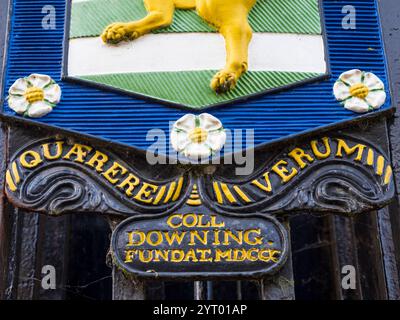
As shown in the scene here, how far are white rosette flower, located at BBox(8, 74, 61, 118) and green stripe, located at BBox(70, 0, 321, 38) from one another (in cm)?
63

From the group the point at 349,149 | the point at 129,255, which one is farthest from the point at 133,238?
the point at 349,149

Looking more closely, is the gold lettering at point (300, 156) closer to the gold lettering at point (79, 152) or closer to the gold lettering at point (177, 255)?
the gold lettering at point (177, 255)

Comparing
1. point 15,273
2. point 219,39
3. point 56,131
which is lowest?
point 15,273

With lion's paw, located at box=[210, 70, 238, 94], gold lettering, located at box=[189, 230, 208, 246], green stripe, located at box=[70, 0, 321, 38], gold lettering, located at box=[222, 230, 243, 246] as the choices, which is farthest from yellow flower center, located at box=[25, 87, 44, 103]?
gold lettering, located at box=[222, 230, 243, 246]

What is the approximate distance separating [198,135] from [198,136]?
0.01 metres

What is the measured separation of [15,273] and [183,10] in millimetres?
3424

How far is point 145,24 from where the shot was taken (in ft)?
28.2

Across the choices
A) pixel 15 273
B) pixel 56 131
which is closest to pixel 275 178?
pixel 56 131

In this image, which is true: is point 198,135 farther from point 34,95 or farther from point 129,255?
point 34,95

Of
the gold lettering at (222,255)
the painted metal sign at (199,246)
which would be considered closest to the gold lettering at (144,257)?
the painted metal sign at (199,246)

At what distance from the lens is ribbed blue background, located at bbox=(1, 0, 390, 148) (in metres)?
8.15
